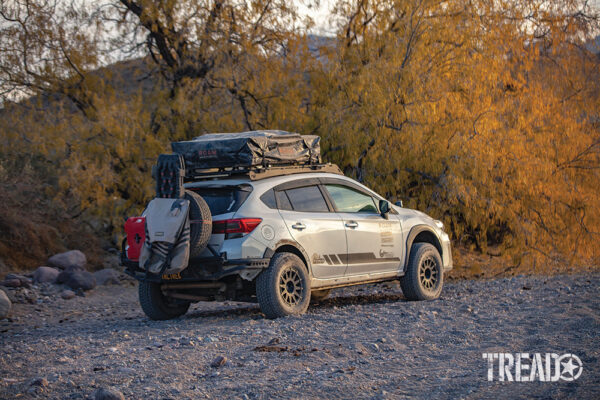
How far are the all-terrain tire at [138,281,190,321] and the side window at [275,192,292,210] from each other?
188cm

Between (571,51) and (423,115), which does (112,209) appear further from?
(571,51)

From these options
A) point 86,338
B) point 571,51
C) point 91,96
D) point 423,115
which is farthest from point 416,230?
point 91,96

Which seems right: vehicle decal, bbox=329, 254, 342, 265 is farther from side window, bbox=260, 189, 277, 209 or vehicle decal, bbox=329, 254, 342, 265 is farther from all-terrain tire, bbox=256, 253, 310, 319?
side window, bbox=260, 189, 277, 209

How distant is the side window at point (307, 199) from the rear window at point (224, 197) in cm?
69

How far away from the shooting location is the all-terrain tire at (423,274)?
9.97 metres

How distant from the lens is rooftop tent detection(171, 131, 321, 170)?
8.71m

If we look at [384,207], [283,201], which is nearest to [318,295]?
[384,207]

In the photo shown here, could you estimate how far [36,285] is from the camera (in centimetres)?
1380

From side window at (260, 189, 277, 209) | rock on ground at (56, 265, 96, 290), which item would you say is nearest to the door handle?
side window at (260, 189, 277, 209)

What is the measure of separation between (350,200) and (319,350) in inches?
136

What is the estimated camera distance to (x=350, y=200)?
31.7ft

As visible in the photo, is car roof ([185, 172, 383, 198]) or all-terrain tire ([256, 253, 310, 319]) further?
car roof ([185, 172, 383, 198])

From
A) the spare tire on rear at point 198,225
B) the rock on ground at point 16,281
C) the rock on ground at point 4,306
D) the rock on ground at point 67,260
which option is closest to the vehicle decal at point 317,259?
the spare tire on rear at point 198,225

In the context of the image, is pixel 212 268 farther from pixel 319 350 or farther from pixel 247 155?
pixel 319 350
